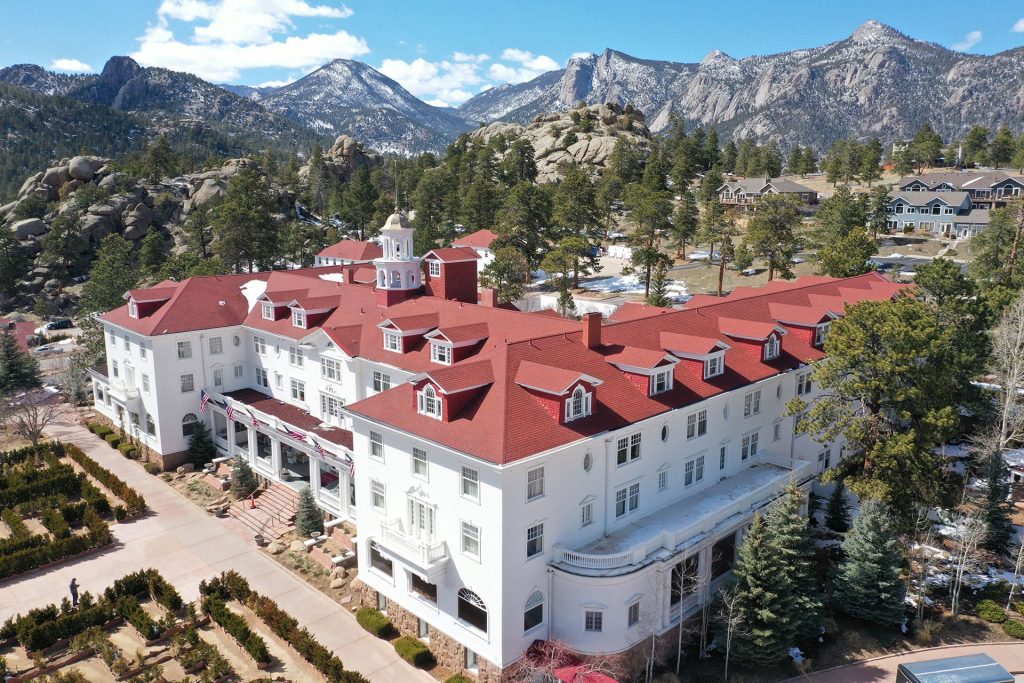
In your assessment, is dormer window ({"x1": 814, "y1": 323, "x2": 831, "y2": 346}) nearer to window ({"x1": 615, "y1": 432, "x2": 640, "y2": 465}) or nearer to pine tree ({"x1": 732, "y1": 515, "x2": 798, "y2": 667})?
pine tree ({"x1": 732, "y1": 515, "x2": 798, "y2": 667})

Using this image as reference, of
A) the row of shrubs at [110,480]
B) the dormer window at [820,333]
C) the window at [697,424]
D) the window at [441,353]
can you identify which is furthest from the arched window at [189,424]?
the dormer window at [820,333]

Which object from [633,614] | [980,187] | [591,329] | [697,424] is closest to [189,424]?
[591,329]

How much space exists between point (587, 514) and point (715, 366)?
11440 mm

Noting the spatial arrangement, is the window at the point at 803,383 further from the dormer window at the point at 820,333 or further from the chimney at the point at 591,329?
the chimney at the point at 591,329

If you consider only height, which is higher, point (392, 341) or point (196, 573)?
point (392, 341)

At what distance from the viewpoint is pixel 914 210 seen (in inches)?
4515

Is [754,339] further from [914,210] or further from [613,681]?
[914,210]

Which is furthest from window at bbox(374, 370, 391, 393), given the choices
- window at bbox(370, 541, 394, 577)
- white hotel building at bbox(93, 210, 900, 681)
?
window at bbox(370, 541, 394, 577)

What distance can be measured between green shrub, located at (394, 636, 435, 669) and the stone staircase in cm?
1336

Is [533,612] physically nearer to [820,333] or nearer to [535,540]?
[535,540]

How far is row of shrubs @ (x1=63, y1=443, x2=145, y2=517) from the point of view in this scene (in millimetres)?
39906

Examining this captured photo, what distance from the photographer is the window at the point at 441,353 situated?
3356cm

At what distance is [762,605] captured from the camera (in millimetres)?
25953

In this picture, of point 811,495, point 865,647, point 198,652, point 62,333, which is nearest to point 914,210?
point 811,495
